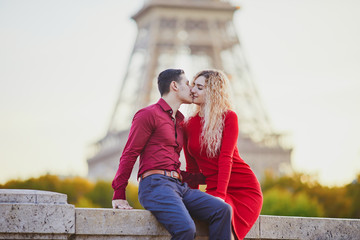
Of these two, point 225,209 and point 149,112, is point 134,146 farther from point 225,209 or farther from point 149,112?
point 225,209

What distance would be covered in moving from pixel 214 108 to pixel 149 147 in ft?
2.59

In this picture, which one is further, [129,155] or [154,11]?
[154,11]

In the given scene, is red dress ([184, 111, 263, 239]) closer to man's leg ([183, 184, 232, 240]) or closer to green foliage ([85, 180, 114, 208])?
man's leg ([183, 184, 232, 240])

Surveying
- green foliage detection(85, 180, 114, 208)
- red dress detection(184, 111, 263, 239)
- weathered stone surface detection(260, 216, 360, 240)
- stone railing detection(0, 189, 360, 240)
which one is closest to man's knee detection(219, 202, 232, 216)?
red dress detection(184, 111, 263, 239)

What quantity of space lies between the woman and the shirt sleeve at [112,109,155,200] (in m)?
0.58

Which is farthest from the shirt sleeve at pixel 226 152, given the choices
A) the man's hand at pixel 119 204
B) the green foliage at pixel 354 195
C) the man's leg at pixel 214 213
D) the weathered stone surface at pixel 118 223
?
the green foliage at pixel 354 195

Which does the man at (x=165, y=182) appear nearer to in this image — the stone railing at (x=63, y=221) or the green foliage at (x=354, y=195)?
the stone railing at (x=63, y=221)

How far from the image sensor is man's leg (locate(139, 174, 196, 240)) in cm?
557

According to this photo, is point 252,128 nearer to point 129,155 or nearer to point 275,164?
point 275,164

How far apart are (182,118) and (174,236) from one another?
1414 millimetres

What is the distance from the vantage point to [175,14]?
142ft

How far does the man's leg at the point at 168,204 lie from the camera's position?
18.3 feet

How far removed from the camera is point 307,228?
7.02m

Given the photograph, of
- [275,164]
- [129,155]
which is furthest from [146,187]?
[275,164]
